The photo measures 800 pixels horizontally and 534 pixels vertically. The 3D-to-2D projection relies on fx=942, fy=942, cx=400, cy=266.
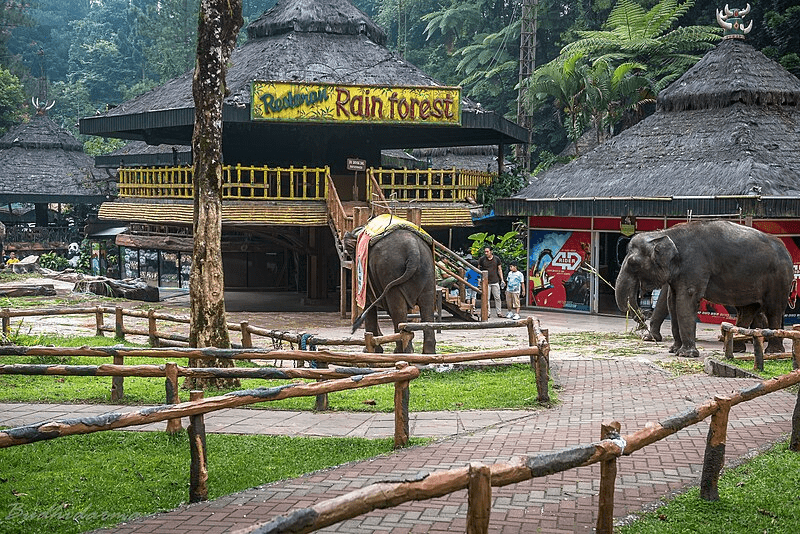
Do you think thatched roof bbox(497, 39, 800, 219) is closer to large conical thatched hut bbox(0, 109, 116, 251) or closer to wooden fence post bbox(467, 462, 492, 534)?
wooden fence post bbox(467, 462, 492, 534)

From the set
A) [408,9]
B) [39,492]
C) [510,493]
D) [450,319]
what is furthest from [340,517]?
[408,9]

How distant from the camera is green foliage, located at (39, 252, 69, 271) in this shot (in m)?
39.7

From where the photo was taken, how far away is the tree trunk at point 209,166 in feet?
38.5

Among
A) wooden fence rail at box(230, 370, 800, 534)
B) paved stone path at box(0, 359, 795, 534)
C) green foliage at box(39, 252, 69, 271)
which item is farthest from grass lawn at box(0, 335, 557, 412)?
green foliage at box(39, 252, 69, 271)

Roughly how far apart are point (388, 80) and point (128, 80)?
48889mm

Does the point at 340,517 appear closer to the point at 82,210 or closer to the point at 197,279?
the point at 197,279

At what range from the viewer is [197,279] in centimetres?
1179

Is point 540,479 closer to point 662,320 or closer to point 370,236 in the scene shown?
point 370,236

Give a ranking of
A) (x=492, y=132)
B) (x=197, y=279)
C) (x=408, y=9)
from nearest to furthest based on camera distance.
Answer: (x=197, y=279) < (x=492, y=132) < (x=408, y=9)

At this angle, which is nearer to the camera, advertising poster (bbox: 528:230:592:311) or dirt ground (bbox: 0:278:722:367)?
dirt ground (bbox: 0:278:722:367)

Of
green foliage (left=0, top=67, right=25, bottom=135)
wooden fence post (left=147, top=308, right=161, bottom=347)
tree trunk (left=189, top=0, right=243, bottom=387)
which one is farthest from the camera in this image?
green foliage (left=0, top=67, right=25, bottom=135)

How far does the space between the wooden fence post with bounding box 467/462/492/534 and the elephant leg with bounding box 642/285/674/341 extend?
12309mm

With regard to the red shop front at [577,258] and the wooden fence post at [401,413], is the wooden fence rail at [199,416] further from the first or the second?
the red shop front at [577,258]

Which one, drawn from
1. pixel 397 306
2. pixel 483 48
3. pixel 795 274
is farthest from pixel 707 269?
pixel 483 48
